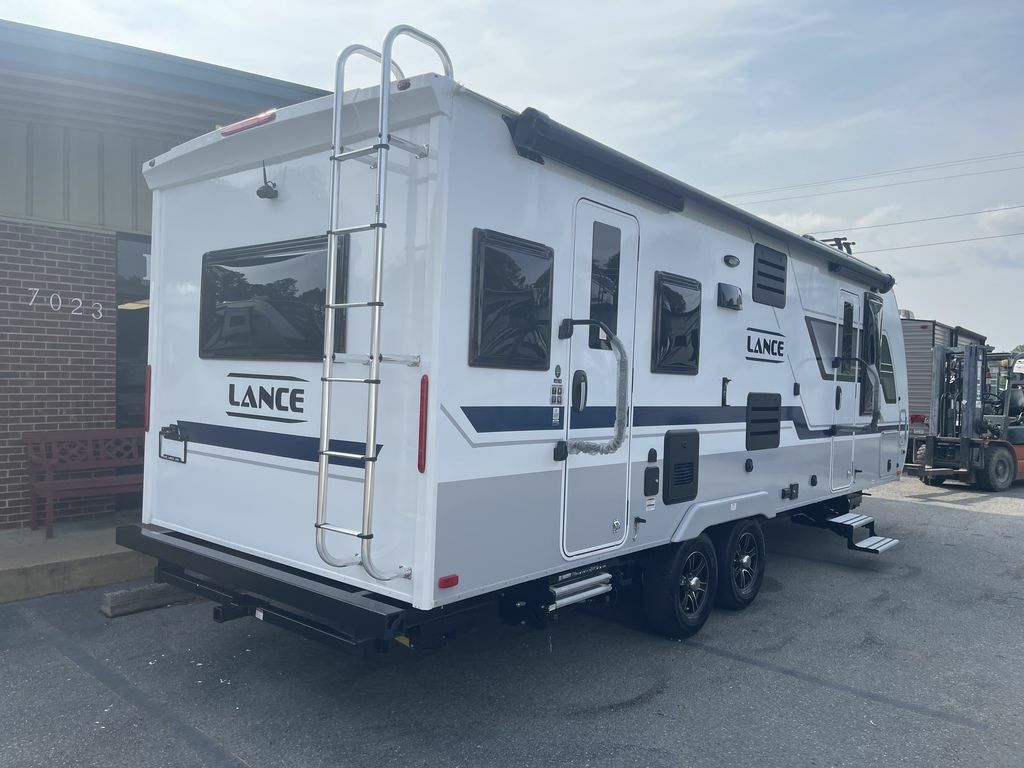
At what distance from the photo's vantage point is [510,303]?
365cm

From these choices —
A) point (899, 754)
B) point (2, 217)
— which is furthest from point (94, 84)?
point (899, 754)

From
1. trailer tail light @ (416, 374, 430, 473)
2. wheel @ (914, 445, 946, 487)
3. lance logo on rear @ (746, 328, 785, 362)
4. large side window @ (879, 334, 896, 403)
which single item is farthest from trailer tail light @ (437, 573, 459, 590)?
wheel @ (914, 445, 946, 487)

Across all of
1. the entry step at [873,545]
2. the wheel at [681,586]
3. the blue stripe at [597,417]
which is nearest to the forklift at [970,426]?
the entry step at [873,545]

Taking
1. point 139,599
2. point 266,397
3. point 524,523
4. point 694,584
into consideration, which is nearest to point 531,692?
point 524,523

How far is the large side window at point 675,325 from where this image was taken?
4.68 metres

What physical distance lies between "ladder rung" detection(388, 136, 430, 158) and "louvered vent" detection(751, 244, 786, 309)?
311 cm

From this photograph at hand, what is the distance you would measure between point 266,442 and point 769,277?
381cm

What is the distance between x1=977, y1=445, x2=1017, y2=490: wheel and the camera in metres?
12.9

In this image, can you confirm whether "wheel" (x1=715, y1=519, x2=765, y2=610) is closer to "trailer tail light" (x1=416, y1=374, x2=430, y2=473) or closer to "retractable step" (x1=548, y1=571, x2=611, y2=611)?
"retractable step" (x1=548, y1=571, x2=611, y2=611)

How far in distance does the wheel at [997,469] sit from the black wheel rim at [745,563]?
9122 mm

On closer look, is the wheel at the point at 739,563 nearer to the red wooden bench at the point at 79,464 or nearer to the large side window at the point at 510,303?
the large side window at the point at 510,303

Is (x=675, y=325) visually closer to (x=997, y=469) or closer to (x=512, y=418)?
(x=512, y=418)

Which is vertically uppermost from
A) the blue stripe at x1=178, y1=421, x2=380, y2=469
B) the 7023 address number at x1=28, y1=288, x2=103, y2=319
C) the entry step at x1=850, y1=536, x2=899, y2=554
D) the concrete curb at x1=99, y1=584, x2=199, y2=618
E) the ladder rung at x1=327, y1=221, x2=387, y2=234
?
the ladder rung at x1=327, y1=221, x2=387, y2=234

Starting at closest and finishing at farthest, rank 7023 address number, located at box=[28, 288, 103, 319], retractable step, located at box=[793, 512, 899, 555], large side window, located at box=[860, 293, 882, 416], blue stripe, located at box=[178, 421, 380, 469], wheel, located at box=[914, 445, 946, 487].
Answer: blue stripe, located at box=[178, 421, 380, 469] → 7023 address number, located at box=[28, 288, 103, 319] → retractable step, located at box=[793, 512, 899, 555] → large side window, located at box=[860, 293, 882, 416] → wheel, located at box=[914, 445, 946, 487]
